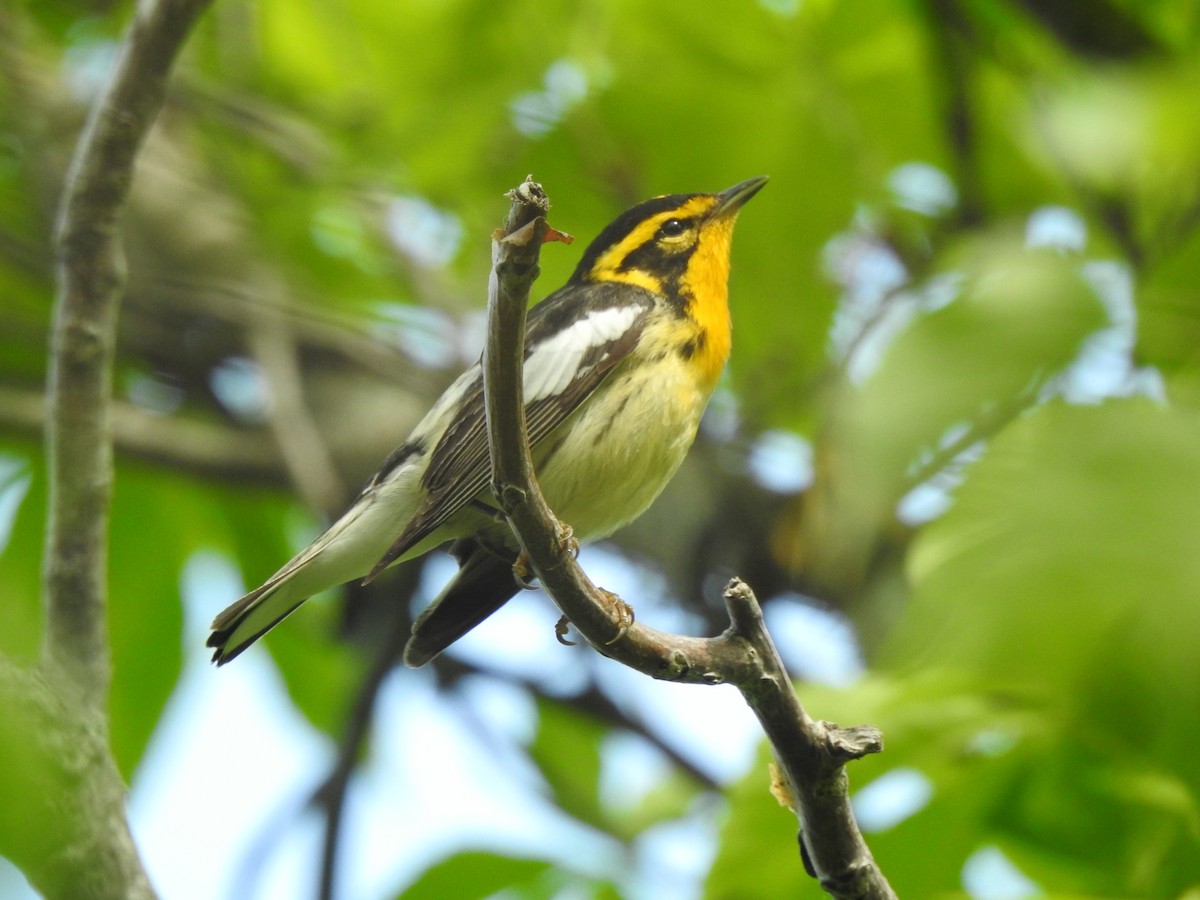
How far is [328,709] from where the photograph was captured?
5328 mm

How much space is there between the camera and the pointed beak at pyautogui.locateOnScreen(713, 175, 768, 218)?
13.9 feet

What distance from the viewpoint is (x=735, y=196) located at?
430 cm

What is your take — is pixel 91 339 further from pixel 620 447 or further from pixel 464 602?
pixel 620 447

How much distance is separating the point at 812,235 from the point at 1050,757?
2.13m

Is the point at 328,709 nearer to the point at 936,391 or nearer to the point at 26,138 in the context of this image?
the point at 26,138

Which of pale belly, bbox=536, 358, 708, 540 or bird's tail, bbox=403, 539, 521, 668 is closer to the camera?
bird's tail, bbox=403, 539, 521, 668

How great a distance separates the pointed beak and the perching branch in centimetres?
207

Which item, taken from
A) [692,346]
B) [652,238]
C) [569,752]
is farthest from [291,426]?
[569,752]

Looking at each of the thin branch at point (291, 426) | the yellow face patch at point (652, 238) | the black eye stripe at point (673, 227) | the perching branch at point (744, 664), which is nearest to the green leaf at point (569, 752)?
the thin branch at point (291, 426)

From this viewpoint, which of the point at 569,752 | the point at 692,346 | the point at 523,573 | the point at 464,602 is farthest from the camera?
the point at 569,752

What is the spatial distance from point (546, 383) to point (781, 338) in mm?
1326

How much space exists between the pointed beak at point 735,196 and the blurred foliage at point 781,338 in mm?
261

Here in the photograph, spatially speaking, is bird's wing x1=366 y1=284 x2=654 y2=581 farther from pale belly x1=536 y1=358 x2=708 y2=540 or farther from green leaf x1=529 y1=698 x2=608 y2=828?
green leaf x1=529 y1=698 x2=608 y2=828

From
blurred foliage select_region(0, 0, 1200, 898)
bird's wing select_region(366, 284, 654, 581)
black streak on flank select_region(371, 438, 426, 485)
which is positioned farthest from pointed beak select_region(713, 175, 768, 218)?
black streak on flank select_region(371, 438, 426, 485)
